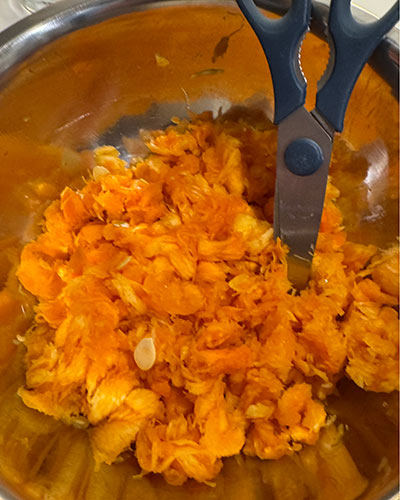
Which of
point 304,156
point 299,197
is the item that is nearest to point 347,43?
point 304,156

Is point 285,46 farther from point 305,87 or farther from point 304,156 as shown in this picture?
point 304,156

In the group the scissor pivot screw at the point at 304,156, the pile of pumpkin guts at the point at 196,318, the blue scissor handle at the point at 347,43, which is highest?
the blue scissor handle at the point at 347,43

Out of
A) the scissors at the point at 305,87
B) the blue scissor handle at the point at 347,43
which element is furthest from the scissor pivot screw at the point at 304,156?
the blue scissor handle at the point at 347,43

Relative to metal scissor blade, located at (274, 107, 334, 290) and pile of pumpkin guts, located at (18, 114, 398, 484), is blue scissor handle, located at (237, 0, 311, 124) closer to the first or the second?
metal scissor blade, located at (274, 107, 334, 290)

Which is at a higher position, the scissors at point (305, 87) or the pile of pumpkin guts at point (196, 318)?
the scissors at point (305, 87)

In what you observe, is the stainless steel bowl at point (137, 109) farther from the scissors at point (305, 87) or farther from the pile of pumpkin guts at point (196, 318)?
the scissors at point (305, 87)

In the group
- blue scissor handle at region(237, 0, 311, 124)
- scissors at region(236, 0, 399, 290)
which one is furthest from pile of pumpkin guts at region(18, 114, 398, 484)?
blue scissor handle at region(237, 0, 311, 124)
